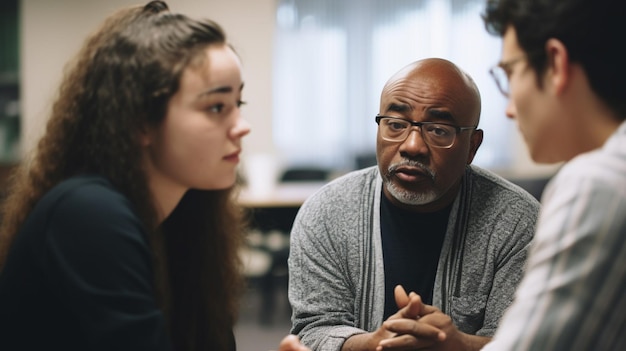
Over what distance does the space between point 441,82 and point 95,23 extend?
5.38 meters

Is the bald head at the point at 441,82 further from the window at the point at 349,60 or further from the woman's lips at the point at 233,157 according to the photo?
the window at the point at 349,60

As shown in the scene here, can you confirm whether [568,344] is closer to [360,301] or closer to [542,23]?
[542,23]

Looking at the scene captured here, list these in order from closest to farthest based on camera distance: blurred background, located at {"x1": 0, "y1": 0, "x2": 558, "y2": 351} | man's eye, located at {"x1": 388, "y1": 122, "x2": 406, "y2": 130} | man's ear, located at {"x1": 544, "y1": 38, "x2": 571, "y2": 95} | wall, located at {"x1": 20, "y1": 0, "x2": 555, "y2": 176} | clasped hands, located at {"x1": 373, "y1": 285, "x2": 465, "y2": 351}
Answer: man's ear, located at {"x1": 544, "y1": 38, "x2": 571, "y2": 95} < clasped hands, located at {"x1": 373, "y1": 285, "x2": 465, "y2": 351} < man's eye, located at {"x1": 388, "y1": 122, "x2": 406, "y2": 130} < wall, located at {"x1": 20, "y1": 0, "x2": 555, "y2": 176} < blurred background, located at {"x1": 0, "y1": 0, "x2": 558, "y2": 351}

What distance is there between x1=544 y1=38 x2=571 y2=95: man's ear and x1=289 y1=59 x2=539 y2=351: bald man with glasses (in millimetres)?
590

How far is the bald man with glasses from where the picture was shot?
1564 millimetres

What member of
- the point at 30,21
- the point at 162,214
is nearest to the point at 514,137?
the point at 30,21

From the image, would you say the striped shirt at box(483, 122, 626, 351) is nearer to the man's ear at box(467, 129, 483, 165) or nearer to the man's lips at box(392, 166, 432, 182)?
the man's lips at box(392, 166, 432, 182)

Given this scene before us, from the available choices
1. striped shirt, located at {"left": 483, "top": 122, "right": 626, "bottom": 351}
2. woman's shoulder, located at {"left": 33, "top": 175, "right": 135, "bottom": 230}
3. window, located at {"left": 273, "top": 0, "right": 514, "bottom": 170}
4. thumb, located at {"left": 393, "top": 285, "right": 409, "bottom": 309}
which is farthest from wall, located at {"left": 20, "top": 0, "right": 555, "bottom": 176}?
striped shirt, located at {"left": 483, "top": 122, "right": 626, "bottom": 351}

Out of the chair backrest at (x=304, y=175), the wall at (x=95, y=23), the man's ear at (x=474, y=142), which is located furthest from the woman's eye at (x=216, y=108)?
the wall at (x=95, y=23)

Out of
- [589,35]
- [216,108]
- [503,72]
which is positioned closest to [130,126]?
[216,108]

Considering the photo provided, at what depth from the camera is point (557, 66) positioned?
101 centimetres

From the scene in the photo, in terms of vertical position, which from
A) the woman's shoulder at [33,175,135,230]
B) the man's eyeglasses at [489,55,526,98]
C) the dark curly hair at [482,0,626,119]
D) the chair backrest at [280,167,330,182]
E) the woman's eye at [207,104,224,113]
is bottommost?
Result: the chair backrest at [280,167,330,182]

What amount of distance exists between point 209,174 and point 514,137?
228 inches

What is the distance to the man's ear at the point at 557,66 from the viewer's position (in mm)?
1001
